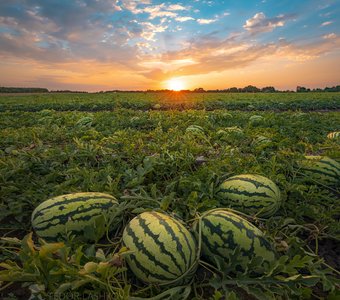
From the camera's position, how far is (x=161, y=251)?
5.49 ft

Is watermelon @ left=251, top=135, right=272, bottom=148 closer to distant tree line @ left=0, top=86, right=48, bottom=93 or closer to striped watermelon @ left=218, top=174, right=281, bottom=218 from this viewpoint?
striped watermelon @ left=218, top=174, right=281, bottom=218

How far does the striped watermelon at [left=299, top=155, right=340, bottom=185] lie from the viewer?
123 inches

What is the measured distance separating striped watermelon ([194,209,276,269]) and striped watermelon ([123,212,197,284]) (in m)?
0.15

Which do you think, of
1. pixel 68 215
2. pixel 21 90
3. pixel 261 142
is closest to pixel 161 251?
pixel 68 215

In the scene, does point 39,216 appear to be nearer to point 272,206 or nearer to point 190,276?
point 190,276

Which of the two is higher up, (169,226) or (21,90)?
(21,90)

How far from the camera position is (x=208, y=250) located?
1.89 m

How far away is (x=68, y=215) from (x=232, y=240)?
45.8 inches

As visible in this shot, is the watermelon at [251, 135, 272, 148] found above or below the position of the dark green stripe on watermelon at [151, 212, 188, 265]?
above

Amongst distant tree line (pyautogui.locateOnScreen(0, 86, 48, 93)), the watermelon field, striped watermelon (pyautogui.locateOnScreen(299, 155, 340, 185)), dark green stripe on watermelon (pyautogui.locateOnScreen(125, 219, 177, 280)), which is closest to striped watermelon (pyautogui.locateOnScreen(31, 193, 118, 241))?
the watermelon field

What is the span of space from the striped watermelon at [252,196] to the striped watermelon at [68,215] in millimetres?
1012

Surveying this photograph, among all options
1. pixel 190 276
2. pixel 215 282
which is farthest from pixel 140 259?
pixel 215 282

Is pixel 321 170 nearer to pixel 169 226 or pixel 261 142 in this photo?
pixel 261 142

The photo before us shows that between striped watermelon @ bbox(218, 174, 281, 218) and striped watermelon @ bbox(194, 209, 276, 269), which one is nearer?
striped watermelon @ bbox(194, 209, 276, 269)
